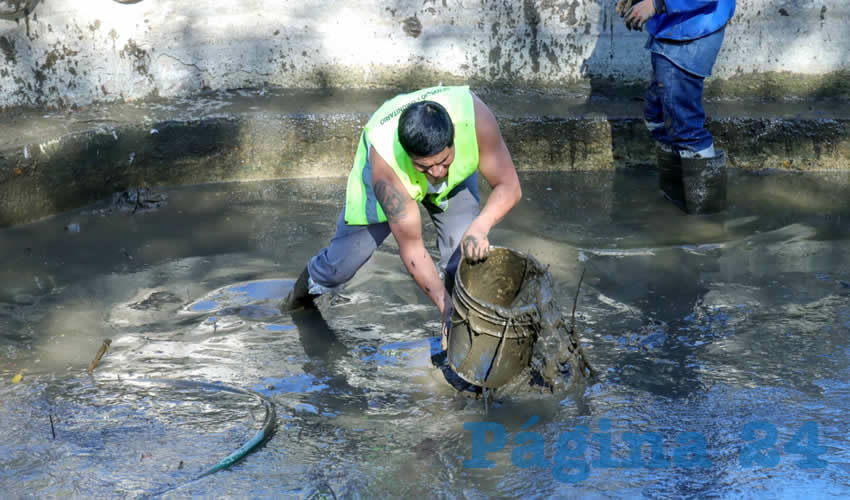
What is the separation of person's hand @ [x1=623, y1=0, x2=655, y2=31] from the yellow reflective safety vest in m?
1.91

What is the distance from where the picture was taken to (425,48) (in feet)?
20.5

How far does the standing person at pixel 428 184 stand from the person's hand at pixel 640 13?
1825 millimetres

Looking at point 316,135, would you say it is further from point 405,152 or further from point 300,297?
point 405,152

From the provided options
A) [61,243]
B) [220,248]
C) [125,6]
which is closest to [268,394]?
[220,248]

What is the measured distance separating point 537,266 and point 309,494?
1.21m

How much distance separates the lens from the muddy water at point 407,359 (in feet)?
9.74

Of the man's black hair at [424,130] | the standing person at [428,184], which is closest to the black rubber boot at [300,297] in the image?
the standing person at [428,184]

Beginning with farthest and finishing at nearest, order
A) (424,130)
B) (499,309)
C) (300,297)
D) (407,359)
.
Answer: (300,297)
(407,359)
(499,309)
(424,130)

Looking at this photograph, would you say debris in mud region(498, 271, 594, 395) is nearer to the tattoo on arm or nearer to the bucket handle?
the bucket handle

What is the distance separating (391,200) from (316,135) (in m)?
2.70

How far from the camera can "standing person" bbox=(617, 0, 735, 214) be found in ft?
16.0

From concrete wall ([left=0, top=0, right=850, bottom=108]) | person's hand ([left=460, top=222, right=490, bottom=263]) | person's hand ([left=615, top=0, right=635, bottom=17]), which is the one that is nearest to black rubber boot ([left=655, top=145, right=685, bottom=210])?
person's hand ([left=615, top=0, right=635, bottom=17])

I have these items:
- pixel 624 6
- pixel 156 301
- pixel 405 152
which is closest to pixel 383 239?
pixel 405 152

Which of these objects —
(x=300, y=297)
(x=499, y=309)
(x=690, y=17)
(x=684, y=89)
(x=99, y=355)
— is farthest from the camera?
(x=684, y=89)
